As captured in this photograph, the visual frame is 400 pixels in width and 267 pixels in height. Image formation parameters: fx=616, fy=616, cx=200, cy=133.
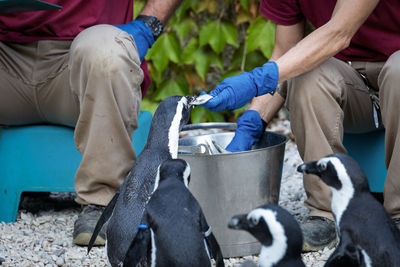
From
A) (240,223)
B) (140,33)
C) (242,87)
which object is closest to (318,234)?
(242,87)

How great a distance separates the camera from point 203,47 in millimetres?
4098

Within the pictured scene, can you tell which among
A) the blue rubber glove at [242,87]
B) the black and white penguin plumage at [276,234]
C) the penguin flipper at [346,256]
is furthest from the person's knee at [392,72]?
the black and white penguin plumage at [276,234]

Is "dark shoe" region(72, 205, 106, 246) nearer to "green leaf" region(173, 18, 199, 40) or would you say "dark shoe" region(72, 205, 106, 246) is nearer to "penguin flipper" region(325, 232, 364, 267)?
"penguin flipper" region(325, 232, 364, 267)

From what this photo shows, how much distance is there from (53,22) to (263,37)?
1698mm

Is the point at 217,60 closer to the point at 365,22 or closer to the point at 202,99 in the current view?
the point at 365,22

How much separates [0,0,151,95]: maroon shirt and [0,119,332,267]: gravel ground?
78 centimetres

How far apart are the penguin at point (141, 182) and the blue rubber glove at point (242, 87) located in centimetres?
17

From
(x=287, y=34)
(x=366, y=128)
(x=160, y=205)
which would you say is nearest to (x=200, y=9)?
(x=287, y=34)

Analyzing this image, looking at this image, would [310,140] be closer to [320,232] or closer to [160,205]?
[320,232]

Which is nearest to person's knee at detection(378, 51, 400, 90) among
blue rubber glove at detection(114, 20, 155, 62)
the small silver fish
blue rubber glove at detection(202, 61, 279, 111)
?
blue rubber glove at detection(202, 61, 279, 111)

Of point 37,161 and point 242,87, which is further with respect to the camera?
point 37,161

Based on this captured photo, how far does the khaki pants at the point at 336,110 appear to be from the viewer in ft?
7.25

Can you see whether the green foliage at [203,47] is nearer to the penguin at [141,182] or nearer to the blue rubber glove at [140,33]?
the blue rubber glove at [140,33]

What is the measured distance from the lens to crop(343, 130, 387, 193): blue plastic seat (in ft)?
8.60
